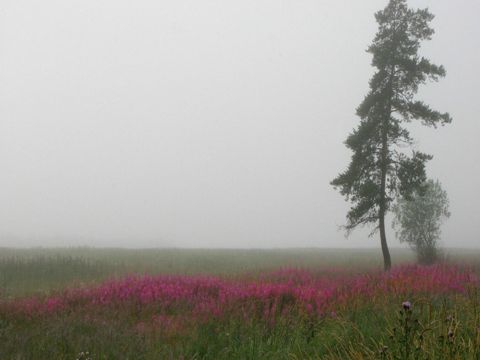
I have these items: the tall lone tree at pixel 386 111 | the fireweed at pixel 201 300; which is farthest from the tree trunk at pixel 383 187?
the fireweed at pixel 201 300

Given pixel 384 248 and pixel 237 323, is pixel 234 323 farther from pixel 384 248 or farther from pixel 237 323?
pixel 384 248

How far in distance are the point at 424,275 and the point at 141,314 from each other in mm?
8933

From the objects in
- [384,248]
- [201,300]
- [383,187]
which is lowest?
[201,300]

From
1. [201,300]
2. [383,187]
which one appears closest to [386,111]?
[383,187]

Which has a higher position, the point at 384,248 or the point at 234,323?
the point at 384,248

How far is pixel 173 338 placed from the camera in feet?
20.7

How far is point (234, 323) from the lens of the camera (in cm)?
654

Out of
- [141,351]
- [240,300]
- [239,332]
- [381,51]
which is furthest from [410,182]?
[141,351]

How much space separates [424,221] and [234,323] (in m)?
20.9

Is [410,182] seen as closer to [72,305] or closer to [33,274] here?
[72,305]

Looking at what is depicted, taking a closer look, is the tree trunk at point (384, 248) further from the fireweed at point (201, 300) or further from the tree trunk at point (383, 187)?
the fireweed at point (201, 300)

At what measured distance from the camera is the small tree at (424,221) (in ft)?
76.1

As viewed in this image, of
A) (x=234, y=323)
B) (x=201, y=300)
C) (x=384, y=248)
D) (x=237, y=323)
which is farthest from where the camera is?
(x=384, y=248)

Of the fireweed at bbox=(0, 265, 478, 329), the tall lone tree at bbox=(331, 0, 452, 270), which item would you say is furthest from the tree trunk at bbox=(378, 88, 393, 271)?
the fireweed at bbox=(0, 265, 478, 329)
